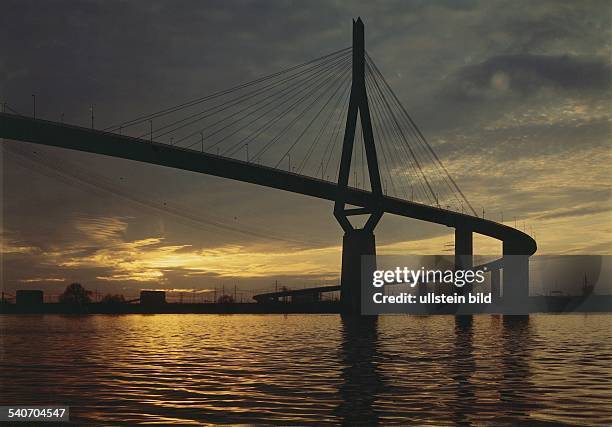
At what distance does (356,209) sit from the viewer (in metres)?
77.9

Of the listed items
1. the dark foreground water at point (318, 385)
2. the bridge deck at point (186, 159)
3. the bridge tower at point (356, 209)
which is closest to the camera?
the dark foreground water at point (318, 385)

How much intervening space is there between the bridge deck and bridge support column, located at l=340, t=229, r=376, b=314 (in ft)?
13.5

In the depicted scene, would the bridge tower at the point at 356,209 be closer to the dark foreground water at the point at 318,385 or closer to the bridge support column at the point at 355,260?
the bridge support column at the point at 355,260

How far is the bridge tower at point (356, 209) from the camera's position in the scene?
73438 millimetres

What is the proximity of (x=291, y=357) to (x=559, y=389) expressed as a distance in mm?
13211

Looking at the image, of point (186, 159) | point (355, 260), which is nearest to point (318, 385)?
point (186, 159)

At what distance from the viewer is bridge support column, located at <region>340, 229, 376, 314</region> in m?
75.9

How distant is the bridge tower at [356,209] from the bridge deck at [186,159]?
185 centimetres

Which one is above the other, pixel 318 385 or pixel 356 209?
pixel 356 209

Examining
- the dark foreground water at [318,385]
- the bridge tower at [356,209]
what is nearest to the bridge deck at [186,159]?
the bridge tower at [356,209]

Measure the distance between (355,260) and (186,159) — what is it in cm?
1853

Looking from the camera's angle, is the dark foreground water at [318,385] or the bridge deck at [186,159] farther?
the bridge deck at [186,159]

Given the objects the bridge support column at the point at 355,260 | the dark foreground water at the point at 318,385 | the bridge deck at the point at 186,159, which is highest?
the bridge deck at the point at 186,159

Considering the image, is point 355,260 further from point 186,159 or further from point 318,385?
point 318,385
